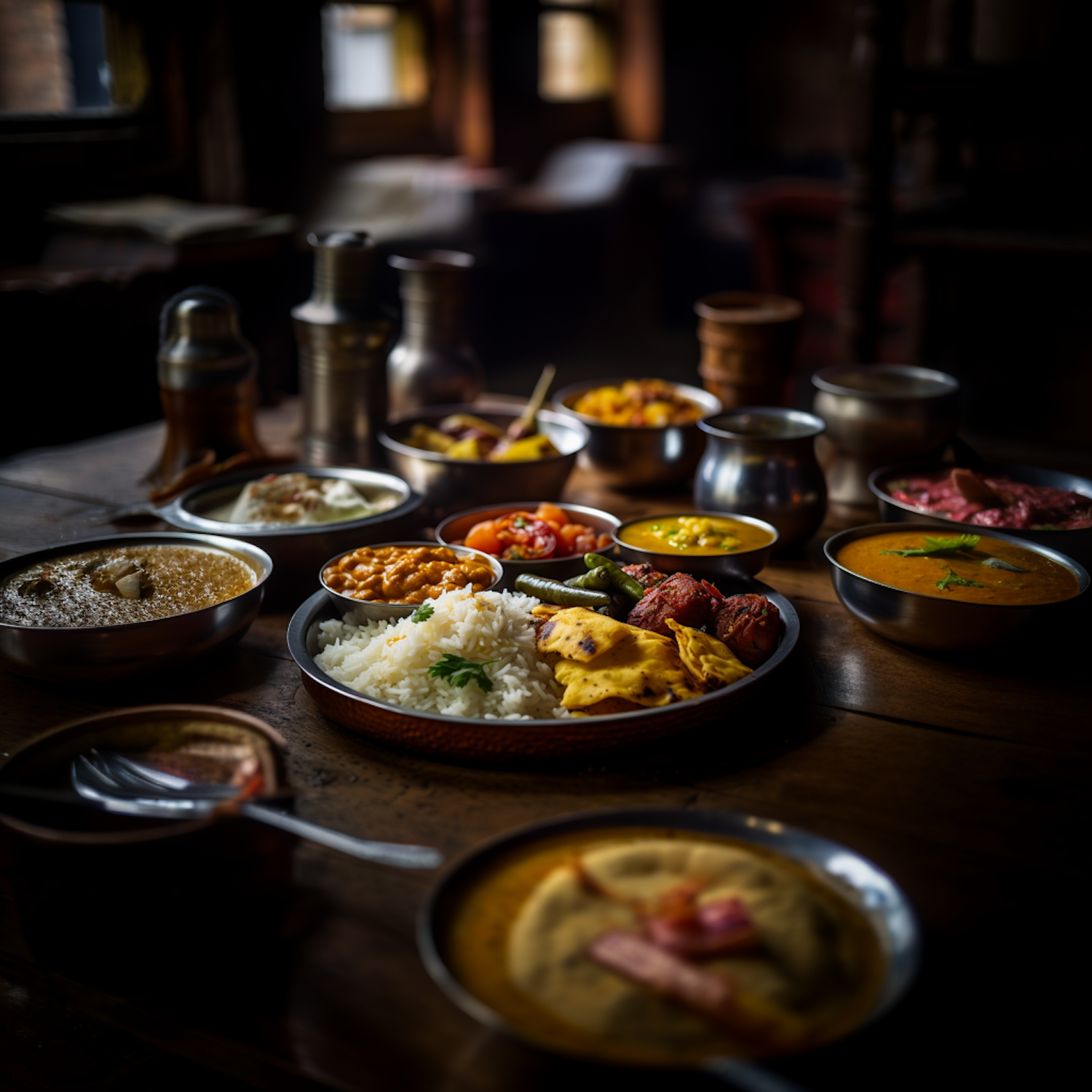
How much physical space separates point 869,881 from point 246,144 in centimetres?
563

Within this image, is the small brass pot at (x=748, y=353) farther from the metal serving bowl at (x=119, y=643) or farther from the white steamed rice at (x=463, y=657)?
the metal serving bowl at (x=119, y=643)

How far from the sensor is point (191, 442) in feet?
7.57

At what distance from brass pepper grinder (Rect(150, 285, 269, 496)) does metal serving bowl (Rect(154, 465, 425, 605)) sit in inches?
5.7

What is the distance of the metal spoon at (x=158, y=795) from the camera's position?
1014 mm

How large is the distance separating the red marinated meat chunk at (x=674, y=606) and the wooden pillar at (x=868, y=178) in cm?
204

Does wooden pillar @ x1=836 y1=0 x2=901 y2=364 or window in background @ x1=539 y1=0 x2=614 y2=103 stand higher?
window in background @ x1=539 y1=0 x2=614 y2=103

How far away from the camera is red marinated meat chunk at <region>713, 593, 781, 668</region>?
151 cm

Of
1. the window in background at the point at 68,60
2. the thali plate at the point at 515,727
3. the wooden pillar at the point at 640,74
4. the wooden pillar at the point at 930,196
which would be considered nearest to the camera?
the thali plate at the point at 515,727

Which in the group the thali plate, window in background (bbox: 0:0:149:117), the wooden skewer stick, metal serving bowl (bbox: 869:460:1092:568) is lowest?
the thali plate

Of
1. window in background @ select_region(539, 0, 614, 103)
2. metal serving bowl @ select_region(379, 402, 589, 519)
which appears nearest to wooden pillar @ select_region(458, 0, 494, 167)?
window in background @ select_region(539, 0, 614, 103)

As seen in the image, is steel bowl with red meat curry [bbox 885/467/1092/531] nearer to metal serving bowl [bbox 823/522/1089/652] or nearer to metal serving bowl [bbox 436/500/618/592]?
metal serving bowl [bbox 823/522/1089/652]

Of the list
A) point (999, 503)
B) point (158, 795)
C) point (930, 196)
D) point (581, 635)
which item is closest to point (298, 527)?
point (581, 635)

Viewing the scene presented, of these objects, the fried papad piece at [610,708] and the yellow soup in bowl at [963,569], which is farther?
the yellow soup in bowl at [963,569]

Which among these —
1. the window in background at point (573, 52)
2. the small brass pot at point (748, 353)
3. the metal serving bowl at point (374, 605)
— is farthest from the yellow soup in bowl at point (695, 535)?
the window in background at point (573, 52)
